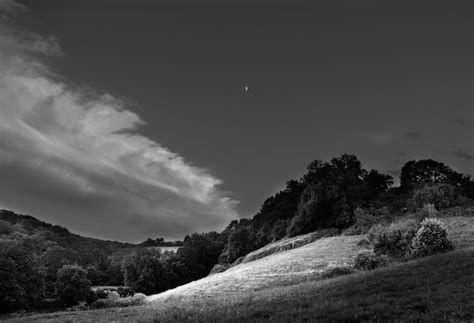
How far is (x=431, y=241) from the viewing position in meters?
34.5

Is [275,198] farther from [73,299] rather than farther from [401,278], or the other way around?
[401,278]

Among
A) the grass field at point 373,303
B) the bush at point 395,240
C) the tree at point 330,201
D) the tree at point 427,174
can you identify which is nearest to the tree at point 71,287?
the tree at point 330,201

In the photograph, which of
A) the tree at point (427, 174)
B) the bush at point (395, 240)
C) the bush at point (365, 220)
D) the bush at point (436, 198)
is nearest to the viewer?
the bush at point (395, 240)

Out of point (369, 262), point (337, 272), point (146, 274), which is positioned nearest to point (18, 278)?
point (146, 274)

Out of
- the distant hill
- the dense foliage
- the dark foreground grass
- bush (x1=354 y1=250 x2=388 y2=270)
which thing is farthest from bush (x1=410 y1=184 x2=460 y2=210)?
the distant hill

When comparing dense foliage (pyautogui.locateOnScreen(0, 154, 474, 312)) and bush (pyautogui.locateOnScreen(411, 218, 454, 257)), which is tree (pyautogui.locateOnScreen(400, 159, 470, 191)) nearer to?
dense foliage (pyautogui.locateOnScreen(0, 154, 474, 312))

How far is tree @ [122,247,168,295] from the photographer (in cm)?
9400

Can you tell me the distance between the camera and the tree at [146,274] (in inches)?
3701

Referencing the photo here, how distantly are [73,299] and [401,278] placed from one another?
63.4 m

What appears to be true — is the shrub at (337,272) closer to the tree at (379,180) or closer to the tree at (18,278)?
the tree at (18,278)

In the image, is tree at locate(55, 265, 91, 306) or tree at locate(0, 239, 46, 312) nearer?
tree at locate(0, 239, 46, 312)

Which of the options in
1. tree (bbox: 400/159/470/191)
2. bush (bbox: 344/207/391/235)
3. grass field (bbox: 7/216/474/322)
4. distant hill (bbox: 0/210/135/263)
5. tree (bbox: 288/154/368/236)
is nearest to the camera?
grass field (bbox: 7/216/474/322)

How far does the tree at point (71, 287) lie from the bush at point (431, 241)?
5710cm

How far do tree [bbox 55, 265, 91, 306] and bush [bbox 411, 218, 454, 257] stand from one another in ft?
187
